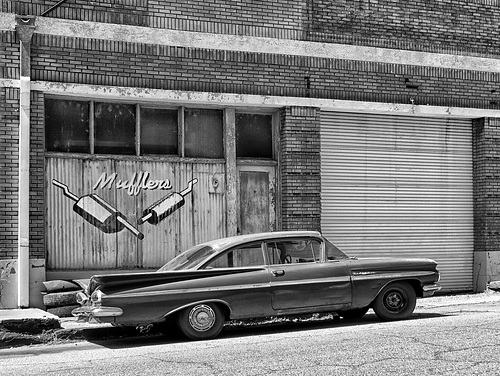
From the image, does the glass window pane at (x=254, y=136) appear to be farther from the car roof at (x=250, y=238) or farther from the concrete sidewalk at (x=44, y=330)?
the concrete sidewalk at (x=44, y=330)

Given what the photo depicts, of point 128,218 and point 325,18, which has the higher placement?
point 325,18

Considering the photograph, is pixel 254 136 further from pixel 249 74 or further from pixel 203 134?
pixel 249 74

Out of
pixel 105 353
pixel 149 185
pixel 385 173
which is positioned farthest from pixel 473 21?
pixel 105 353

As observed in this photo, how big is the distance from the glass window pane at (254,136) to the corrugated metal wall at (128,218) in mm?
617

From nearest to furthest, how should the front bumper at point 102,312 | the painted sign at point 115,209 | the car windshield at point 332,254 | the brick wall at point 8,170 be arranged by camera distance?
the front bumper at point 102,312
the car windshield at point 332,254
the brick wall at point 8,170
the painted sign at point 115,209

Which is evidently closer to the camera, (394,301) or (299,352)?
(299,352)

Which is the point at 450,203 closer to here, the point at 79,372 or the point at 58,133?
the point at 58,133

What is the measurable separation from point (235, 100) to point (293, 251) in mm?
4763

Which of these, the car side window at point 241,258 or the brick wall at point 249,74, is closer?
the car side window at point 241,258

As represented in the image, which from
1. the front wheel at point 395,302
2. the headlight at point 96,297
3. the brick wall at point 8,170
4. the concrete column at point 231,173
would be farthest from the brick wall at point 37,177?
the front wheel at point 395,302

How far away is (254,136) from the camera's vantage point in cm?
1534

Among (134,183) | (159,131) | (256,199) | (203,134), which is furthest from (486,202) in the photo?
(134,183)

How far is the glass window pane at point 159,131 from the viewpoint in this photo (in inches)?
568

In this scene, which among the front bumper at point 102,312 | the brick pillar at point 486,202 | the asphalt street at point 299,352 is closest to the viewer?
the asphalt street at point 299,352
